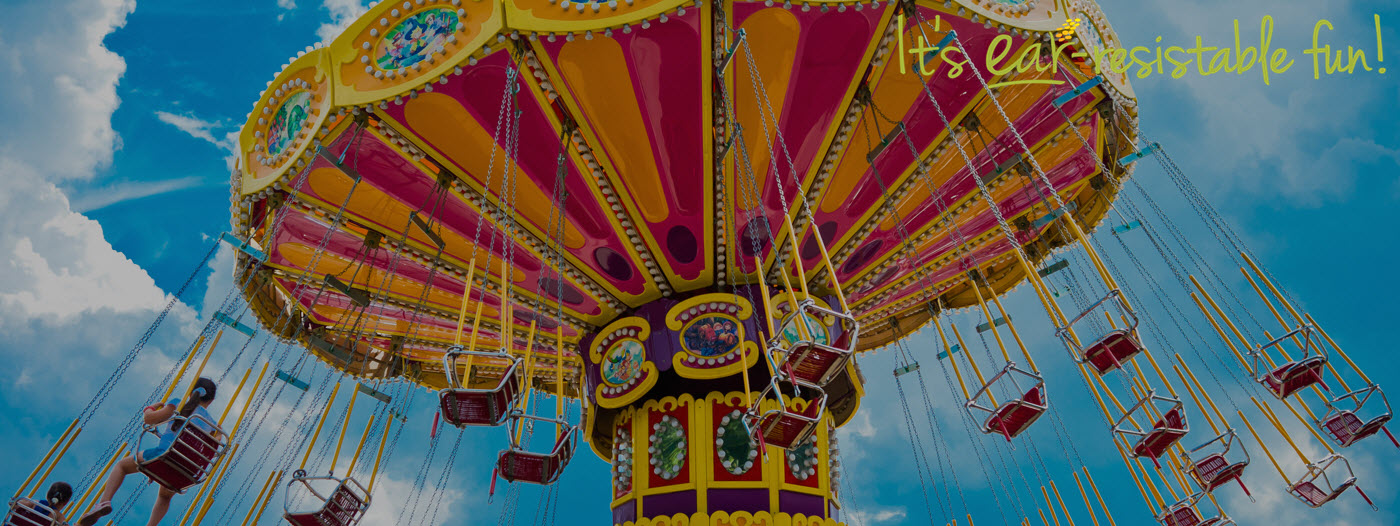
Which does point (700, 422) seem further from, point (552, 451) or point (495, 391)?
point (495, 391)

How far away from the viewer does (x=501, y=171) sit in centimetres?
820

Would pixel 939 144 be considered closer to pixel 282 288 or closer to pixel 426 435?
pixel 282 288

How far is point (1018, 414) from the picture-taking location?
21.2 feet

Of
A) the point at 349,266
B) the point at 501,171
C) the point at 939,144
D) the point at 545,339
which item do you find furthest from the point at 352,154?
the point at 939,144

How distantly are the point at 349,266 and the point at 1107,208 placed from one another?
8.09m

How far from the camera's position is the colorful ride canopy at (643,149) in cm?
681

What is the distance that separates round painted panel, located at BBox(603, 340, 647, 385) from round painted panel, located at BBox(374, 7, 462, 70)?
151 inches

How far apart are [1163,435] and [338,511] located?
637 centimetres

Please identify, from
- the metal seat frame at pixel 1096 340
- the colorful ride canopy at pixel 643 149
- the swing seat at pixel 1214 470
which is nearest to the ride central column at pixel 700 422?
the colorful ride canopy at pixel 643 149

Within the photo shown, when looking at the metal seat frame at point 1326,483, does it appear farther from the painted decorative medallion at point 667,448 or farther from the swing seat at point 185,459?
the swing seat at point 185,459

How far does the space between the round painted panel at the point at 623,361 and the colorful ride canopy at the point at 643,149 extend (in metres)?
0.51

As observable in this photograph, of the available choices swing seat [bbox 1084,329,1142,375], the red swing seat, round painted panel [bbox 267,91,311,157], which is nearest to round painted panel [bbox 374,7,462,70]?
round painted panel [bbox 267,91,311,157]

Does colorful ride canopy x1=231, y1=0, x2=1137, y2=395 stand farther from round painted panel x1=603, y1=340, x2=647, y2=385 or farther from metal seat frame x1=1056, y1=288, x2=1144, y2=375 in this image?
metal seat frame x1=1056, y1=288, x2=1144, y2=375

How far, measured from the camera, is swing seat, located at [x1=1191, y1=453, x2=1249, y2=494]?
7398 mm
